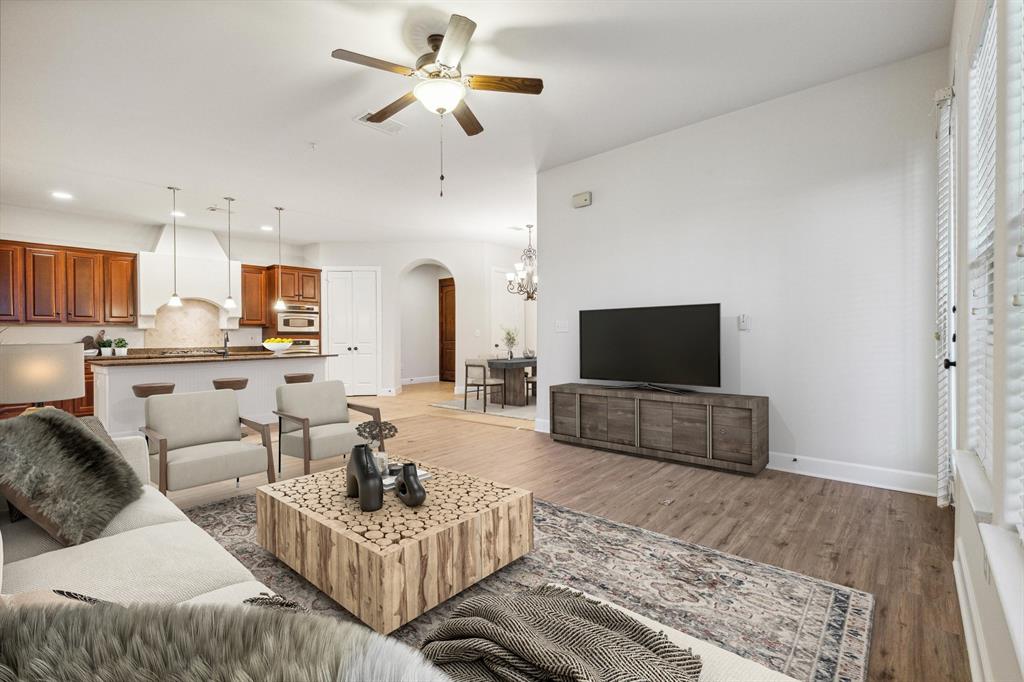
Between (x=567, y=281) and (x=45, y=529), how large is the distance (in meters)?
4.45

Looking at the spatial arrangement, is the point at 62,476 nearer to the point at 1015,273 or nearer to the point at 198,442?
the point at 198,442

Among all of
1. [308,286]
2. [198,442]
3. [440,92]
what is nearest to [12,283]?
[308,286]

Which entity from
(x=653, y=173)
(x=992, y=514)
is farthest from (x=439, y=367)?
(x=992, y=514)

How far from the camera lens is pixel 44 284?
653cm

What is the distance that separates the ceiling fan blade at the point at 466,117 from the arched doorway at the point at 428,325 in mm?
7853

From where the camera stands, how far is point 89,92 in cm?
361

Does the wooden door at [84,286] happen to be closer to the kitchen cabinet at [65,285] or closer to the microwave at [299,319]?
the kitchen cabinet at [65,285]

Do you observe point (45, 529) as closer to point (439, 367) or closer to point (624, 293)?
point (624, 293)

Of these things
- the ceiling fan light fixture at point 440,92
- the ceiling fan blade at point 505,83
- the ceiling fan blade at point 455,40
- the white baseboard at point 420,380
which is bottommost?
the white baseboard at point 420,380

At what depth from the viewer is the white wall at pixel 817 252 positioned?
3.39m

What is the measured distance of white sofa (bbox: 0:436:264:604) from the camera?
4.75 ft

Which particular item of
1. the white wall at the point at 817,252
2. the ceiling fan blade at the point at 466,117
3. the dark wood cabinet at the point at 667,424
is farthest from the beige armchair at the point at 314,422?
the white wall at the point at 817,252

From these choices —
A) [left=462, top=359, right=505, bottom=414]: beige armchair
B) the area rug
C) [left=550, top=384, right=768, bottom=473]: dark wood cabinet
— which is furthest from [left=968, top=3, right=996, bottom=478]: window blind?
[left=462, top=359, right=505, bottom=414]: beige armchair

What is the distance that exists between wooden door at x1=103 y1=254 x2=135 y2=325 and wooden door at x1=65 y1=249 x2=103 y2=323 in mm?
67
